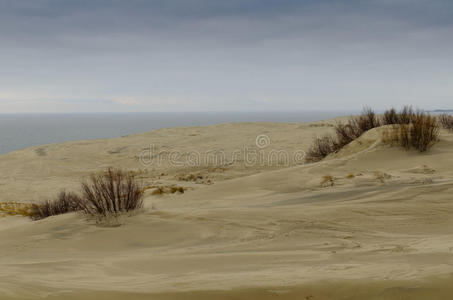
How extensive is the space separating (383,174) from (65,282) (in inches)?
182

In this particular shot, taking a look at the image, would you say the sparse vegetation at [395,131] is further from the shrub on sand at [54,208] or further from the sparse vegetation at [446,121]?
the shrub on sand at [54,208]

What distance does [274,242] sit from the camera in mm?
3086

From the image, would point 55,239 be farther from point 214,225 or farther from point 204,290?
point 204,290

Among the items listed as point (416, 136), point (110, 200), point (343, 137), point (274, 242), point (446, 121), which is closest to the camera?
point (274, 242)

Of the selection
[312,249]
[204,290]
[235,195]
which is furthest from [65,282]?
[235,195]

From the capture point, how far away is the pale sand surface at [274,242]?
1.87 metres

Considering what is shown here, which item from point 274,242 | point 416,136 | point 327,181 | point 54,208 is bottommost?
point 54,208

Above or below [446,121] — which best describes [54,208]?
below

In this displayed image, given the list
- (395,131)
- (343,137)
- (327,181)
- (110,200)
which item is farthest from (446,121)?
(110,200)

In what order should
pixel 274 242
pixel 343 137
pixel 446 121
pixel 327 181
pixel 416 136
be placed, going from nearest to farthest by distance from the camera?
pixel 274 242
pixel 327 181
pixel 416 136
pixel 343 137
pixel 446 121

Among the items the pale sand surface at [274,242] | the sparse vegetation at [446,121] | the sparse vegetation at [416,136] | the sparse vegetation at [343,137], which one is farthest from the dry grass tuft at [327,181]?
the sparse vegetation at [446,121]

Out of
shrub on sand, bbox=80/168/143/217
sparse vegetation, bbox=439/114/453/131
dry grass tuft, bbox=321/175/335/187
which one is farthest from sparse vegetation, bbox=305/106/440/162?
shrub on sand, bbox=80/168/143/217

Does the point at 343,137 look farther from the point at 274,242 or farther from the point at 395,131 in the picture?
the point at 274,242

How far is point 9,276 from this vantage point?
2.16 m
